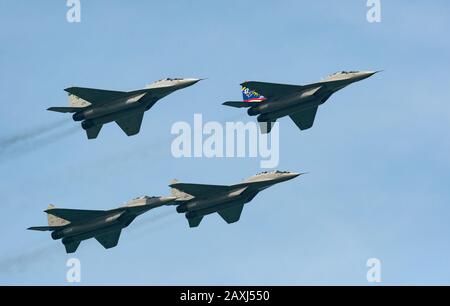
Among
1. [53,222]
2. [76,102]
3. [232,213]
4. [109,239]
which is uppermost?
[76,102]

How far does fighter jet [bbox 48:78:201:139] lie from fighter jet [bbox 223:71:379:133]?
6.93m

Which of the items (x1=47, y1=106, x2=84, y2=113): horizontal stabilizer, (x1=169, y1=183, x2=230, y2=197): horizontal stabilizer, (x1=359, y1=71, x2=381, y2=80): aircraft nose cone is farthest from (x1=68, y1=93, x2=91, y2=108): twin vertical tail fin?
(x1=359, y1=71, x2=381, y2=80): aircraft nose cone

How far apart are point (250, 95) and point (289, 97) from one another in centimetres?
729

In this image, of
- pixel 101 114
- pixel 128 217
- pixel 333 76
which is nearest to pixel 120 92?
pixel 101 114

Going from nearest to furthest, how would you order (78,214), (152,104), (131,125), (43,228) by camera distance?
(43,228) < (78,214) < (152,104) < (131,125)

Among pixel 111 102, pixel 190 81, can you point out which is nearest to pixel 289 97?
pixel 190 81

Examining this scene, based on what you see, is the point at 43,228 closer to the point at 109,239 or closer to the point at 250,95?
the point at 109,239

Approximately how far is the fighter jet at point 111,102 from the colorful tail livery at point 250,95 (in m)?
8.17

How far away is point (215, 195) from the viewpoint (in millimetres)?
128250

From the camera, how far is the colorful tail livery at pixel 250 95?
132m

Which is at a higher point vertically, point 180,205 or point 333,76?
point 333,76
